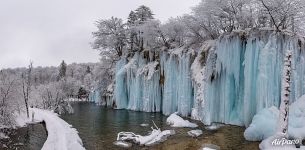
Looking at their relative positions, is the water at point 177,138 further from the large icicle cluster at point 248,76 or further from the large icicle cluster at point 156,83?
the large icicle cluster at point 156,83

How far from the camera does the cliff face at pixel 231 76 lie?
3253 centimetres

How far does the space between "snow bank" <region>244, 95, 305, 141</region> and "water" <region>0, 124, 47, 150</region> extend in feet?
57.2

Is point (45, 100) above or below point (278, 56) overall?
below

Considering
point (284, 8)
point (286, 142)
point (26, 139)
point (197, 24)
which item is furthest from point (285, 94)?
point (197, 24)

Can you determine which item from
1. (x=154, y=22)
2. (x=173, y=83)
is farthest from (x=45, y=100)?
(x=173, y=83)

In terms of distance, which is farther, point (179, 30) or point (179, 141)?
point (179, 30)

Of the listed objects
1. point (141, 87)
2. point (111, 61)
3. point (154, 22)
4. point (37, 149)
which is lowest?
point (37, 149)

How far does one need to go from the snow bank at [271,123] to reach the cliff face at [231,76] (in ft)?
10.5

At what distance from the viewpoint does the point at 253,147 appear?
25.5 m

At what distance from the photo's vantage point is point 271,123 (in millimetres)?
26906

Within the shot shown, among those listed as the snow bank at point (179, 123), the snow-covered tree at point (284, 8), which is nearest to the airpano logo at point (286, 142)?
the snow bank at point (179, 123)

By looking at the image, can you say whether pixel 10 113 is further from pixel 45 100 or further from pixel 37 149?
pixel 45 100

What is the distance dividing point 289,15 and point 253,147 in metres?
17.9

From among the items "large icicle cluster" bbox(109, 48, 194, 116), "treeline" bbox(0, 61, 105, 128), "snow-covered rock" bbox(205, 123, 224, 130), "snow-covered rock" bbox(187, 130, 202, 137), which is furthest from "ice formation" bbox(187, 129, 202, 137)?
"treeline" bbox(0, 61, 105, 128)
